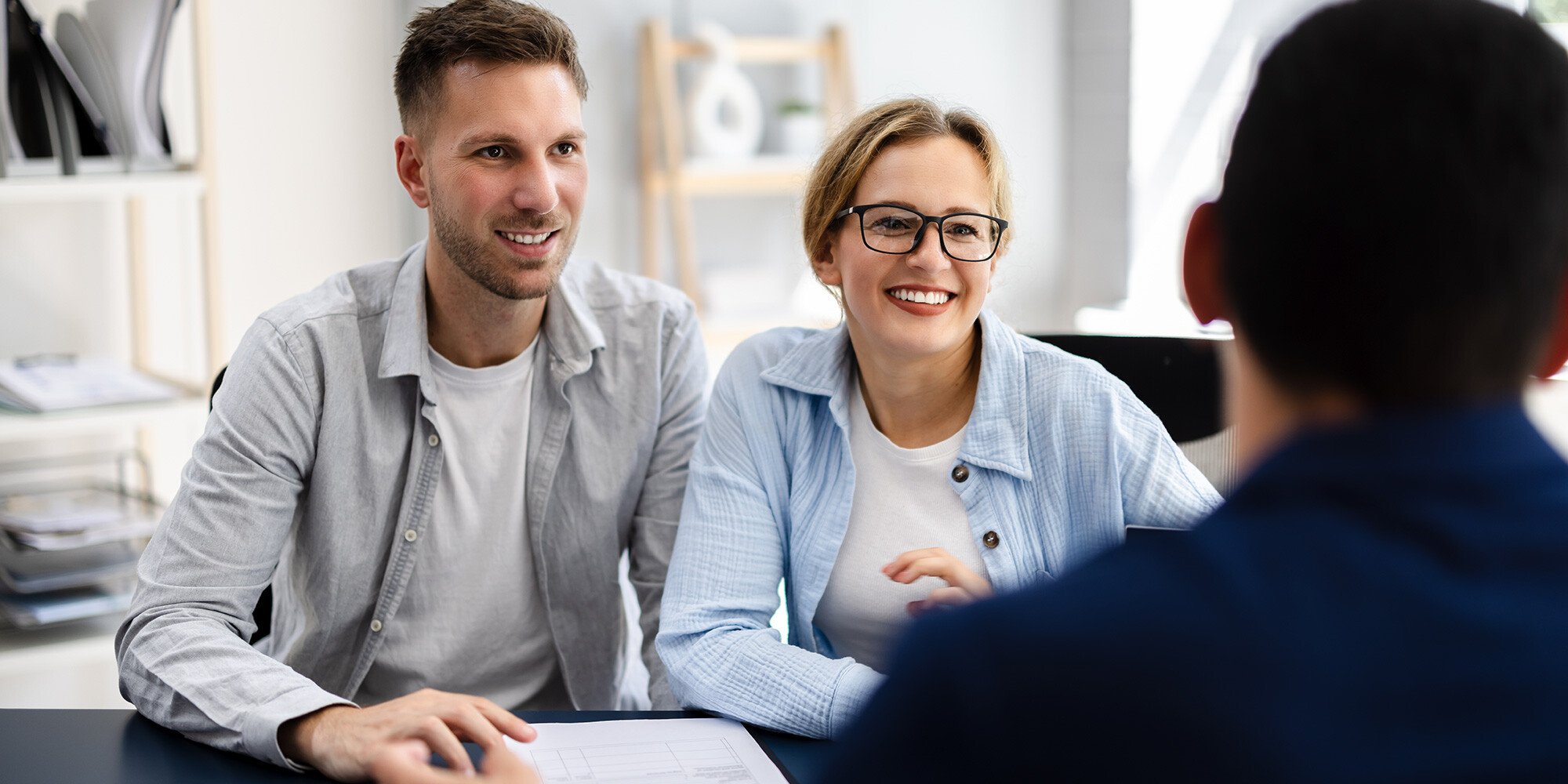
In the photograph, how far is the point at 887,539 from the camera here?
1.44 metres

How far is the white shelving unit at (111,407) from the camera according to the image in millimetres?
2344

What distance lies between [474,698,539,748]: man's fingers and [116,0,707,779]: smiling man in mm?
417

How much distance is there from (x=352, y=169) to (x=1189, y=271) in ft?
9.78

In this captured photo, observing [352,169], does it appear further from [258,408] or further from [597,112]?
[258,408]

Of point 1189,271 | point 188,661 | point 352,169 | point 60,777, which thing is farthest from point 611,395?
point 352,169

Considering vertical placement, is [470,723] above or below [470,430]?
below

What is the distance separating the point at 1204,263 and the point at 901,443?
907 mm

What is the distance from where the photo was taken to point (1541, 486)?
54 centimetres

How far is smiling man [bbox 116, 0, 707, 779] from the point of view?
1531 millimetres

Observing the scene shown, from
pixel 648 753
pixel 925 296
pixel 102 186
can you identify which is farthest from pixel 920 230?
pixel 102 186

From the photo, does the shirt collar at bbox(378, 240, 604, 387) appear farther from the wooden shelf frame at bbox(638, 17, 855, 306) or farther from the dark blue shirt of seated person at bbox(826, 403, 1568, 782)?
the wooden shelf frame at bbox(638, 17, 855, 306)

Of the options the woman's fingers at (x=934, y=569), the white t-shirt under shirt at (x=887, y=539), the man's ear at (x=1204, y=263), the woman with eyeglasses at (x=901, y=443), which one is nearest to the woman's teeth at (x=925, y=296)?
the woman with eyeglasses at (x=901, y=443)

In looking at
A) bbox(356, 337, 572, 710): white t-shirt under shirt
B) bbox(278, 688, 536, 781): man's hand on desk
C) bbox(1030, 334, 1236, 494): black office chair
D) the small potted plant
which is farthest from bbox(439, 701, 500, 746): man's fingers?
the small potted plant

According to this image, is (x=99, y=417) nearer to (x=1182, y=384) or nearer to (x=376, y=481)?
(x=376, y=481)
